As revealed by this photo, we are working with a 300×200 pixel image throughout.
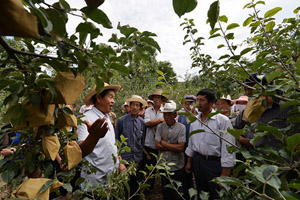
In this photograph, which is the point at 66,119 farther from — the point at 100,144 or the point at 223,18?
the point at 100,144

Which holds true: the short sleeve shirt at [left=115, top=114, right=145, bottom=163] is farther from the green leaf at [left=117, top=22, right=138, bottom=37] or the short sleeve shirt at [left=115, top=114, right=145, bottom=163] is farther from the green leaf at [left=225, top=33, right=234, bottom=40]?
the green leaf at [left=117, top=22, right=138, bottom=37]

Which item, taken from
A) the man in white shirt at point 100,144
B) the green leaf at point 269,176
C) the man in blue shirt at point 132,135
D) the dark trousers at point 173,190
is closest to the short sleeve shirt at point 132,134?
the man in blue shirt at point 132,135

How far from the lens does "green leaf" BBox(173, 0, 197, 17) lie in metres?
0.48

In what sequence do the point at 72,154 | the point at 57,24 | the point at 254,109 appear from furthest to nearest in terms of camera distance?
the point at 254,109
the point at 72,154
the point at 57,24

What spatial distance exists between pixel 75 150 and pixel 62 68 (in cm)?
52

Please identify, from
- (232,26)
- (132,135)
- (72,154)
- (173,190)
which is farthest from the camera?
(132,135)

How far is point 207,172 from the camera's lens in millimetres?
2887

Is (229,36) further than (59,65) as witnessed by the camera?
Yes

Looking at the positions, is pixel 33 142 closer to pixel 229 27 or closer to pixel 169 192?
pixel 229 27

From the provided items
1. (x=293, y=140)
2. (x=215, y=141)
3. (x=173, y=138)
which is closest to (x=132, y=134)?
(x=173, y=138)

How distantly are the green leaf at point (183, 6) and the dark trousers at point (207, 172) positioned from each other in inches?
109

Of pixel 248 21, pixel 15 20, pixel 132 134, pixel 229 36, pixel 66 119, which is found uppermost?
pixel 248 21

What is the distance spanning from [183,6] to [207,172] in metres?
2.87

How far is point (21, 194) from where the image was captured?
791mm
